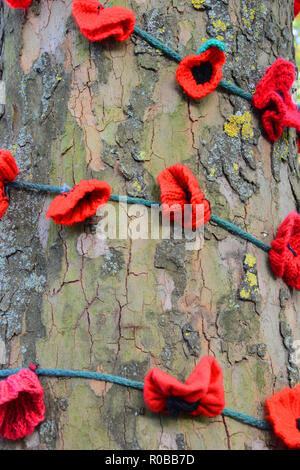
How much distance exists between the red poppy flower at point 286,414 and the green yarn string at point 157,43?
106 centimetres

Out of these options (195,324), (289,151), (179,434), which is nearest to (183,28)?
(289,151)

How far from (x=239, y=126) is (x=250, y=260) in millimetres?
438

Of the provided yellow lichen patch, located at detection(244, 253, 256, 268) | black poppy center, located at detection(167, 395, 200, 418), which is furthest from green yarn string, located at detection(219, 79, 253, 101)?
black poppy center, located at detection(167, 395, 200, 418)

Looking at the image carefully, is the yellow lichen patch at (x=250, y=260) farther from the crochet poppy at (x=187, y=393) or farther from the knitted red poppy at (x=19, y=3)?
the knitted red poppy at (x=19, y=3)

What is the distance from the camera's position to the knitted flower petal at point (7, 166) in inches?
63.2

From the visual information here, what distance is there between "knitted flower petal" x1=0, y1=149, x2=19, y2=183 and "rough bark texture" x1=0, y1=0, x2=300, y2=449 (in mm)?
49

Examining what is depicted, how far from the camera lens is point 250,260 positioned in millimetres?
1604

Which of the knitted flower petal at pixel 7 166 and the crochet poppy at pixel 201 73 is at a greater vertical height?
the crochet poppy at pixel 201 73

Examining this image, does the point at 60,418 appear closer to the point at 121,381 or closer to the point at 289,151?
the point at 121,381

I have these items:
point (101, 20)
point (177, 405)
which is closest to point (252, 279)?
point (177, 405)

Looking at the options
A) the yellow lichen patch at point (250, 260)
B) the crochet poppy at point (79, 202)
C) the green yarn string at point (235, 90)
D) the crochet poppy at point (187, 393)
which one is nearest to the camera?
the crochet poppy at point (187, 393)

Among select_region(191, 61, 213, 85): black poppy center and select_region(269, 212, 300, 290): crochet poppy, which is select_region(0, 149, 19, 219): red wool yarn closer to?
select_region(191, 61, 213, 85): black poppy center

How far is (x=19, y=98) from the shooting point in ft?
5.78

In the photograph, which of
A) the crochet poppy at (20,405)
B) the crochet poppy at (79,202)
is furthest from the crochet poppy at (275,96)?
the crochet poppy at (20,405)
